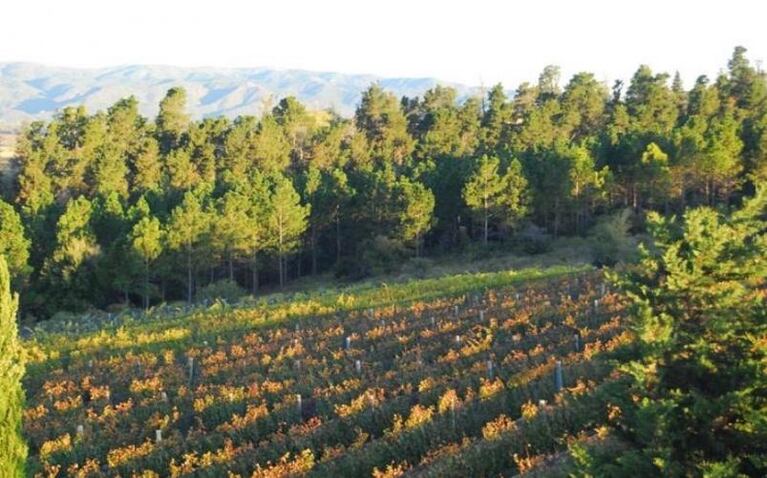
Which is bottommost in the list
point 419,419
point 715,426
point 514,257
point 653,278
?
point 514,257

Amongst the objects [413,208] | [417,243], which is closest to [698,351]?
[413,208]

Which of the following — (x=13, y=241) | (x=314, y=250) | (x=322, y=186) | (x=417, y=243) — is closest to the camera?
(x=13, y=241)

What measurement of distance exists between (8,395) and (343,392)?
24.9 feet

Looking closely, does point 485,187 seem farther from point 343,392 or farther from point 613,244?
point 343,392

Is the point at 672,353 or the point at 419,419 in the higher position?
the point at 672,353

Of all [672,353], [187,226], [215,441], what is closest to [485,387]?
[215,441]

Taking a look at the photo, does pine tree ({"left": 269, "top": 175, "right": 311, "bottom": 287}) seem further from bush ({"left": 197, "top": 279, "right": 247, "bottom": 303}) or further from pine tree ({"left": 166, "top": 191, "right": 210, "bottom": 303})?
bush ({"left": 197, "top": 279, "right": 247, "bottom": 303})

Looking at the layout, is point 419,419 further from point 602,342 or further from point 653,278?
point 653,278

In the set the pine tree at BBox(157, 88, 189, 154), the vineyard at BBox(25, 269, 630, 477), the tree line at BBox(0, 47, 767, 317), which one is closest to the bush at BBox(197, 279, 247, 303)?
the tree line at BBox(0, 47, 767, 317)

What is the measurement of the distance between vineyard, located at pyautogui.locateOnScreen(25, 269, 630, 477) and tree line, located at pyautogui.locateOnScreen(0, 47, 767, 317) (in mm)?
20889

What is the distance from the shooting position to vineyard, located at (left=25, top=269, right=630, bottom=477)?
11258 mm

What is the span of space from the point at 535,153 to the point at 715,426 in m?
54.5

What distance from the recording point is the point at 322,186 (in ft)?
185

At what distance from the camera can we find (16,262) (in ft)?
143
